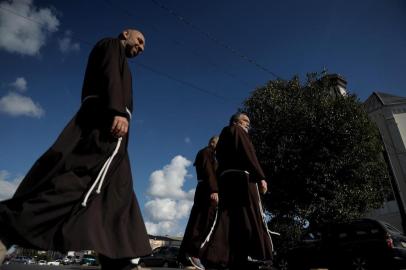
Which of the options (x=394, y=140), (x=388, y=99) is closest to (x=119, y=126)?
(x=394, y=140)

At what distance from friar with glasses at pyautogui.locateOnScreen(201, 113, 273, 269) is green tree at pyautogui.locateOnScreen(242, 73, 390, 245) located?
12.6 metres

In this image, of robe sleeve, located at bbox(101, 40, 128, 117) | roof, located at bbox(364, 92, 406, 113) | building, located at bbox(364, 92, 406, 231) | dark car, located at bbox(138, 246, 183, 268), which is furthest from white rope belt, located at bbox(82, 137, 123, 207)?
roof, located at bbox(364, 92, 406, 113)

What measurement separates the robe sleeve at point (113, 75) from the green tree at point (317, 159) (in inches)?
586

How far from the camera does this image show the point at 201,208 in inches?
217

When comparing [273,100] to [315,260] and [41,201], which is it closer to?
[315,260]

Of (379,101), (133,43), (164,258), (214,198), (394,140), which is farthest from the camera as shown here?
(379,101)

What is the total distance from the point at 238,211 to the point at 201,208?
4.27 feet

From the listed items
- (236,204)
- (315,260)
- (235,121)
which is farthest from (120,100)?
Answer: (315,260)

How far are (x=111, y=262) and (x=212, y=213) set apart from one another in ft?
10.4

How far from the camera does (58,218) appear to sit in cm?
212

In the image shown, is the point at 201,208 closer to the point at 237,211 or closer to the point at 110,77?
the point at 237,211

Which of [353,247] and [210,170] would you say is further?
[353,247]

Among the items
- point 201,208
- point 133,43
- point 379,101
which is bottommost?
point 201,208

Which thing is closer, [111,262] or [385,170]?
[111,262]
